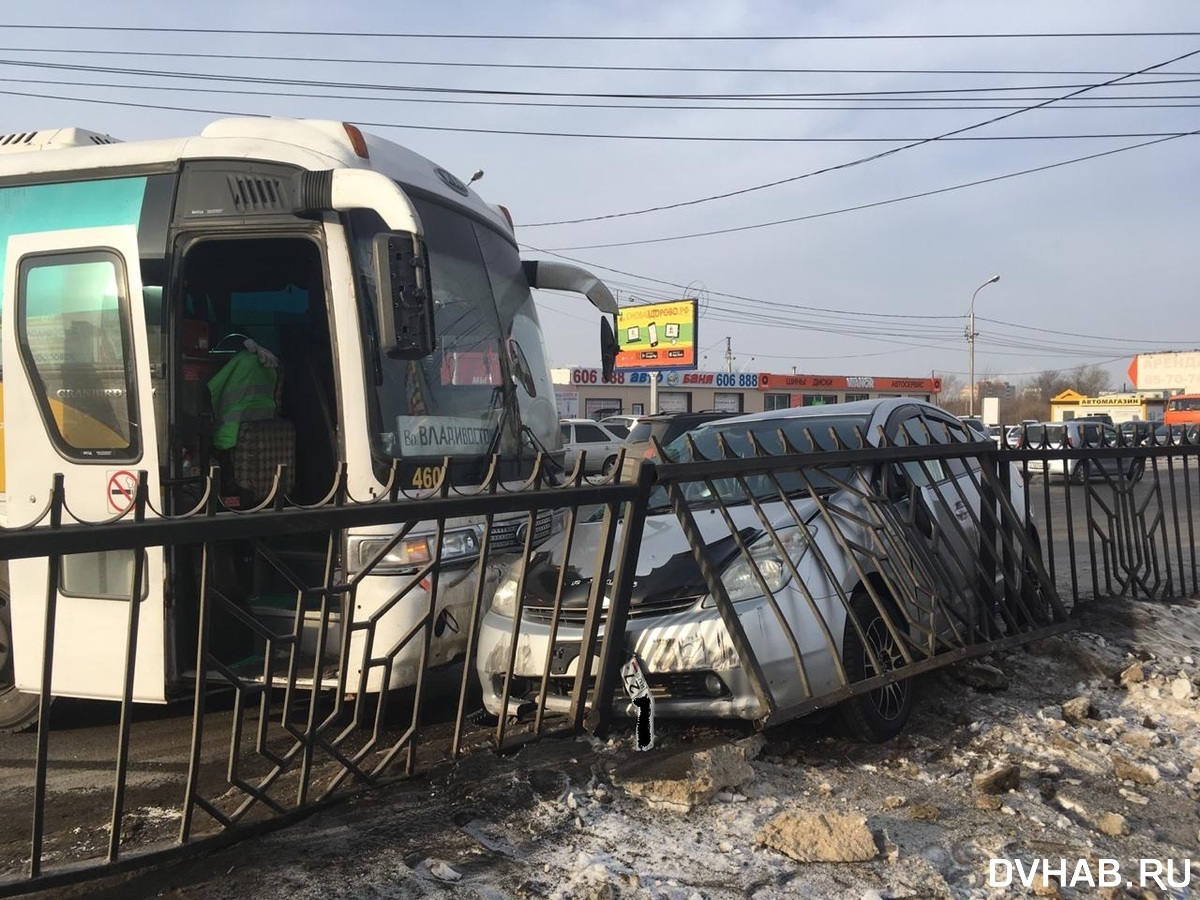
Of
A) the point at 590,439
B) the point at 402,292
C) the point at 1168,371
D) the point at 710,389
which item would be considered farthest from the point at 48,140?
the point at 1168,371

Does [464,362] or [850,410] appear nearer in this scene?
[464,362]

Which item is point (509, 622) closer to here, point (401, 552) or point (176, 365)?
point (401, 552)

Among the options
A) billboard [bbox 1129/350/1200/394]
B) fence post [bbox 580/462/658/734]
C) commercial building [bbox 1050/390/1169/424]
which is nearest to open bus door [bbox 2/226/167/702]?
fence post [bbox 580/462/658/734]

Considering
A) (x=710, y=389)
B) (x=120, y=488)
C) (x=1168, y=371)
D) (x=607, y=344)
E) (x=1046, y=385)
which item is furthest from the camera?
(x=1046, y=385)

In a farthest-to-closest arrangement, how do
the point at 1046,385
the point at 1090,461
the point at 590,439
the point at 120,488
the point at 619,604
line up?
the point at 1046,385 → the point at 590,439 → the point at 1090,461 → the point at 120,488 → the point at 619,604

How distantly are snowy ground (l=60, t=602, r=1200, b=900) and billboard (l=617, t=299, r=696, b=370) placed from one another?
30.8 metres

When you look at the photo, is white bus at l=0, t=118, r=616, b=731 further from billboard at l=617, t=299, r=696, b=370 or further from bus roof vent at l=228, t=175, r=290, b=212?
billboard at l=617, t=299, r=696, b=370

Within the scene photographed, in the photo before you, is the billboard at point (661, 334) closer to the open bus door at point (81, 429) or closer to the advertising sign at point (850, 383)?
the advertising sign at point (850, 383)

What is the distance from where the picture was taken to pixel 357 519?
3088mm

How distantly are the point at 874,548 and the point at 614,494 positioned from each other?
163cm

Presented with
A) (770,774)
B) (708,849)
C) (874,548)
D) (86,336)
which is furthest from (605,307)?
(708,849)

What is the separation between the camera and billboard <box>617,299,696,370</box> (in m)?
35.2

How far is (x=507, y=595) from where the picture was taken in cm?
485

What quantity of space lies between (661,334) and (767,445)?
30407 millimetres
